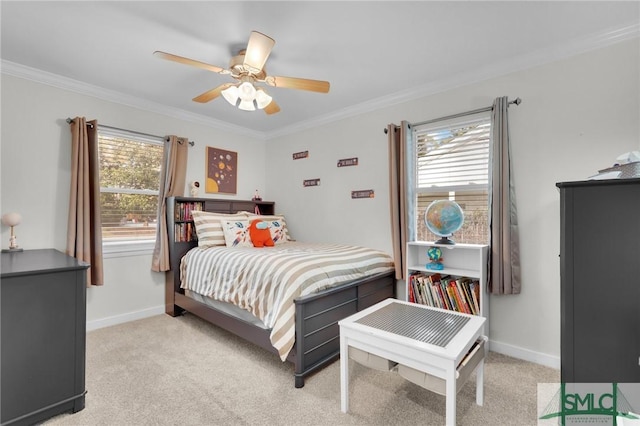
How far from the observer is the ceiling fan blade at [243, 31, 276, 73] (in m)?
1.76

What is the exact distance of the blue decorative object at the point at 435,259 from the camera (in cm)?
269

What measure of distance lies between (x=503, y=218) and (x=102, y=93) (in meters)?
3.94

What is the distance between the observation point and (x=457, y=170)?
9.34 feet

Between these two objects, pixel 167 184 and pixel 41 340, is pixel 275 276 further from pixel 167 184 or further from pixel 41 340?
pixel 167 184

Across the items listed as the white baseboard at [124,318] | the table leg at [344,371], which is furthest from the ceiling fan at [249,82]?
the white baseboard at [124,318]

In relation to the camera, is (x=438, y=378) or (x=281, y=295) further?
(x=281, y=295)

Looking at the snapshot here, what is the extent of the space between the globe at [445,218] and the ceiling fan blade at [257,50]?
1.83 m

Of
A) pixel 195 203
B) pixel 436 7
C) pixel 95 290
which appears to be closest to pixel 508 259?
pixel 436 7

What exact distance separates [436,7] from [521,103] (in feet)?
3.85

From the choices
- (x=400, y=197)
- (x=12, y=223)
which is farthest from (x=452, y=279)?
(x=12, y=223)

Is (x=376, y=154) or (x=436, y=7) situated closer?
(x=436, y=7)

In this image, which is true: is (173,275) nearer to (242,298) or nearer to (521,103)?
(242,298)

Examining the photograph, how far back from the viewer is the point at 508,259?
2.38 m

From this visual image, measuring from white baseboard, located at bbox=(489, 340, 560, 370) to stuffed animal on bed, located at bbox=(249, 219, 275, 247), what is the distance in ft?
7.72
